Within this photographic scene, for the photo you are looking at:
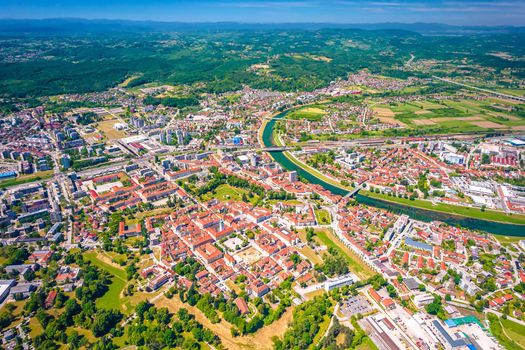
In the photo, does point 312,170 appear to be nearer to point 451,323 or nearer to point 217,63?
point 451,323

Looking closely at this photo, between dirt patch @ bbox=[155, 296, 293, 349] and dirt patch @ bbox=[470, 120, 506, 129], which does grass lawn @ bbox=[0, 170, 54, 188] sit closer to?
dirt patch @ bbox=[155, 296, 293, 349]


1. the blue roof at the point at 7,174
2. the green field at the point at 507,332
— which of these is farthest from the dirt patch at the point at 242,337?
the blue roof at the point at 7,174

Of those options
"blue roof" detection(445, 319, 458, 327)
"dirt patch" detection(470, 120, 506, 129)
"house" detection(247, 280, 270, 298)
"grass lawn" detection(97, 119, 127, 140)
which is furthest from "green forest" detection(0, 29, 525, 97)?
"blue roof" detection(445, 319, 458, 327)

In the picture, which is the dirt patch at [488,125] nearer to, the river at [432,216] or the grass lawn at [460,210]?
the grass lawn at [460,210]

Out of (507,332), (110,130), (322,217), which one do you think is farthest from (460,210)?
(110,130)

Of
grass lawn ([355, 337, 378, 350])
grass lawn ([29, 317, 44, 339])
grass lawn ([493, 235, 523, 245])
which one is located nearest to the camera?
grass lawn ([355, 337, 378, 350])

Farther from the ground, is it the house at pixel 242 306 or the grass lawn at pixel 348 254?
the house at pixel 242 306

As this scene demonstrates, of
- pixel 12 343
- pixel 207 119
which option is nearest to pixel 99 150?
pixel 207 119
